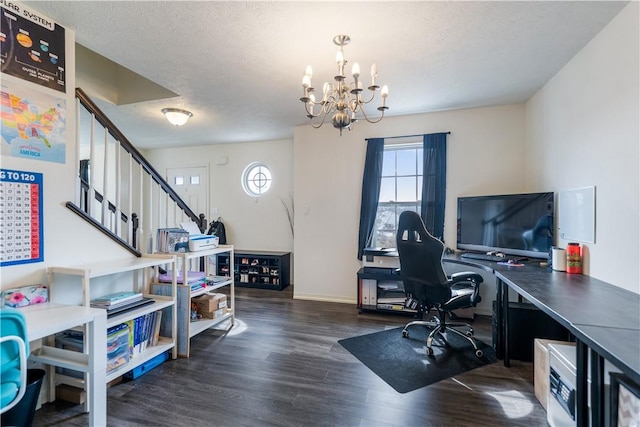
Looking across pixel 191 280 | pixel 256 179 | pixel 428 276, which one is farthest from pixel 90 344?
pixel 256 179

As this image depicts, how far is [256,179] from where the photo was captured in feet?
17.5

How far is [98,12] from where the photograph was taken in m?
1.78

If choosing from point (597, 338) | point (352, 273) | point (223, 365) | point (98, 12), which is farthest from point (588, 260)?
point (98, 12)

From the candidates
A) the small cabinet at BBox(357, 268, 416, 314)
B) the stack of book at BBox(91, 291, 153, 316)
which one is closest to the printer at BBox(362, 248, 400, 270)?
the small cabinet at BBox(357, 268, 416, 314)

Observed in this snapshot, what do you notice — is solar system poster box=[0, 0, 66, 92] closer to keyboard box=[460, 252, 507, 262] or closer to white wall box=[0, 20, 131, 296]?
white wall box=[0, 20, 131, 296]

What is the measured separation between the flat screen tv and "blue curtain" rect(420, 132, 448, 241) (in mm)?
224

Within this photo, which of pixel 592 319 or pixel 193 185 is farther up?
pixel 193 185

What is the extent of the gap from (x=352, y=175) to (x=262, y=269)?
87.1 inches

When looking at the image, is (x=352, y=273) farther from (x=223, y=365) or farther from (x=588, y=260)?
(x=588, y=260)

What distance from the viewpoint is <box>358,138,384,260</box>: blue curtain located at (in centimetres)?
380

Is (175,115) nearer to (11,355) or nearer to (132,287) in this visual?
(132,287)

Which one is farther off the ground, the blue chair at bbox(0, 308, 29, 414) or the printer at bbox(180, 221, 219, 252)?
the printer at bbox(180, 221, 219, 252)

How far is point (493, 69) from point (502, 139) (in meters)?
1.18

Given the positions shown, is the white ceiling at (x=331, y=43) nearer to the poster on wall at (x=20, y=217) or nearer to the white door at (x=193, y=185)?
the poster on wall at (x=20, y=217)
